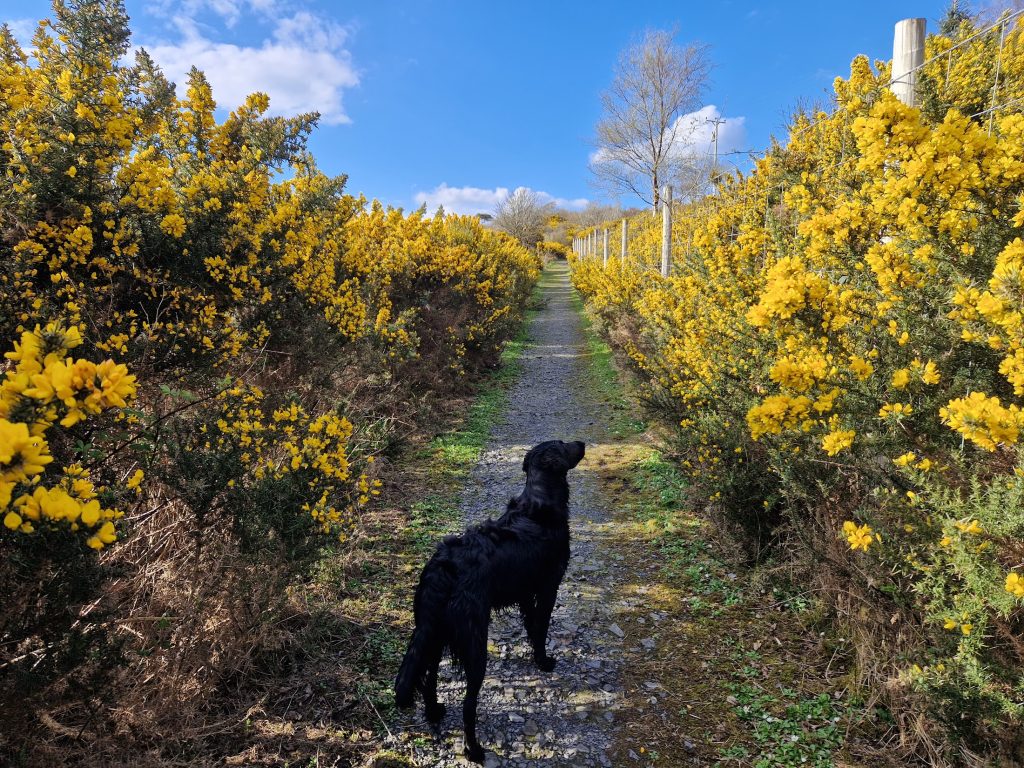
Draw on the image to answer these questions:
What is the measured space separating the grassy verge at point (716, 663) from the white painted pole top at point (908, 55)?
3.26 meters

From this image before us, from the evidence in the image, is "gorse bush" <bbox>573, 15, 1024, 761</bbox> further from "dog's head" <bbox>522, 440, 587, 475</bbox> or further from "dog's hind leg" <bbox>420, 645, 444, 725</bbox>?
"dog's hind leg" <bbox>420, 645, 444, 725</bbox>

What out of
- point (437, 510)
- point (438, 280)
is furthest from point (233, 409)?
point (438, 280)

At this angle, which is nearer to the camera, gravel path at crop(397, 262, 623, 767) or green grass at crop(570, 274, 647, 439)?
gravel path at crop(397, 262, 623, 767)

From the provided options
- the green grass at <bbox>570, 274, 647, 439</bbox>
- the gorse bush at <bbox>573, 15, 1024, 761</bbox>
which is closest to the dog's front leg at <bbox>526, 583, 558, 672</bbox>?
the gorse bush at <bbox>573, 15, 1024, 761</bbox>

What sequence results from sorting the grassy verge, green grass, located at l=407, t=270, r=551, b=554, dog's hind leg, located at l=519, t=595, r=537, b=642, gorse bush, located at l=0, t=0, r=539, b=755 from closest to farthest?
gorse bush, located at l=0, t=0, r=539, b=755 → the grassy verge → dog's hind leg, located at l=519, t=595, r=537, b=642 → green grass, located at l=407, t=270, r=551, b=554

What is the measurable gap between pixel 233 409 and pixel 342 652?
152 cm

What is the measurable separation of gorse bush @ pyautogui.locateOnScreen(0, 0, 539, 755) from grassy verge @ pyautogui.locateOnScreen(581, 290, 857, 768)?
1.98 m

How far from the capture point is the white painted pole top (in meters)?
3.32

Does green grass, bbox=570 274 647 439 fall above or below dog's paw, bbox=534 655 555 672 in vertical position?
above

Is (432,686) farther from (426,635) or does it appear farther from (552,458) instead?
(552,458)

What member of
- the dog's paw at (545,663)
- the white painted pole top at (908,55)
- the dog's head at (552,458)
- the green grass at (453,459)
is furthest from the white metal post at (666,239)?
the dog's paw at (545,663)

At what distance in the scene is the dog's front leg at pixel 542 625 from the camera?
2.83 meters

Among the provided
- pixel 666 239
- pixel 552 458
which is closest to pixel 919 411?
pixel 552 458

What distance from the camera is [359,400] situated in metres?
6.20
